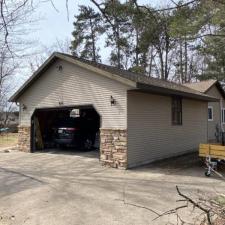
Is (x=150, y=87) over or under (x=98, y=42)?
under

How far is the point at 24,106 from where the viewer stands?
16.6 m

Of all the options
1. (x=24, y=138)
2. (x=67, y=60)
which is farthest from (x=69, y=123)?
(x=67, y=60)

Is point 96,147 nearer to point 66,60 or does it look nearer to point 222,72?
point 66,60

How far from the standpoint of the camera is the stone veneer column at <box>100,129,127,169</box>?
11.7 m

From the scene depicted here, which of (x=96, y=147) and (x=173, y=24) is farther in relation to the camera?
(x=96, y=147)

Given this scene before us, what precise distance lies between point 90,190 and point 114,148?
11.6ft

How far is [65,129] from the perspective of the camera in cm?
1584

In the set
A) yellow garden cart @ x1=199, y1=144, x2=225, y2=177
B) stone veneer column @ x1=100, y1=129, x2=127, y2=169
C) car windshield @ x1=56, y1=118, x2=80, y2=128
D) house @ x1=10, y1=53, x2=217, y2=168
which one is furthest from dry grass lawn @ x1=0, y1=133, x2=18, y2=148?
yellow garden cart @ x1=199, y1=144, x2=225, y2=177

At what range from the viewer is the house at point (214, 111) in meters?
22.6

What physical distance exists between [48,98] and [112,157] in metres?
4.89

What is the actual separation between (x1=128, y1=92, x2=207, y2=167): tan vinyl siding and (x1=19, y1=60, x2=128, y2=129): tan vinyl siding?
492 millimetres

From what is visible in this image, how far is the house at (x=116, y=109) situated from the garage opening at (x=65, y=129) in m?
0.05

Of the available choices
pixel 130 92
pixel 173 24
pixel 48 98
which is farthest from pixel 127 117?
pixel 48 98

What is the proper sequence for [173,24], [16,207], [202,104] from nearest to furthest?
[16,207], [173,24], [202,104]
